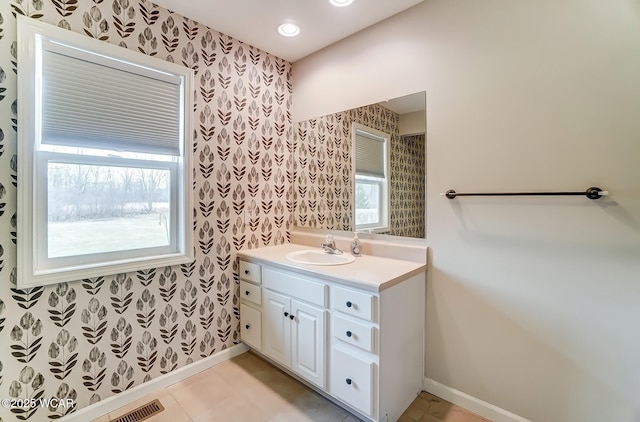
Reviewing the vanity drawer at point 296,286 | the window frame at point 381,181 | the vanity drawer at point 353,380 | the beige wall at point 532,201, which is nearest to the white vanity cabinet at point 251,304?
the vanity drawer at point 296,286

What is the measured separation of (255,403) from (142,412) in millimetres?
660

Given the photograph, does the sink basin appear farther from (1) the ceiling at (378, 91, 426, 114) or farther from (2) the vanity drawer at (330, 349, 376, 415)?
(1) the ceiling at (378, 91, 426, 114)

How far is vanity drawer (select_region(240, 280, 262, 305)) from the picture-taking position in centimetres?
214

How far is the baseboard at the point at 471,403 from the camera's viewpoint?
5.16 feet

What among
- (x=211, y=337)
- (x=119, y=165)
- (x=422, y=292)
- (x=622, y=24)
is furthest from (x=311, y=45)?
(x=211, y=337)

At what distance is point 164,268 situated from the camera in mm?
1931

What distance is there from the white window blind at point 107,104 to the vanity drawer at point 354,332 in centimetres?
156

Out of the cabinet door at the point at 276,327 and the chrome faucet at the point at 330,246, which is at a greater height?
the chrome faucet at the point at 330,246

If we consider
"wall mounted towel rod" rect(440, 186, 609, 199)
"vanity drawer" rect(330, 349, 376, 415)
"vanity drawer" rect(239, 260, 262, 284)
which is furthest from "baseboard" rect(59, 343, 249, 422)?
"wall mounted towel rod" rect(440, 186, 609, 199)

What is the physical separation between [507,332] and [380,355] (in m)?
0.73

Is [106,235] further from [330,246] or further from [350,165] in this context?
[350,165]

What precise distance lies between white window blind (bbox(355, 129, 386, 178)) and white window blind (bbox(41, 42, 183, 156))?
130 centimetres

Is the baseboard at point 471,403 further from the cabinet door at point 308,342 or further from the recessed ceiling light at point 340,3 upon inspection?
the recessed ceiling light at point 340,3

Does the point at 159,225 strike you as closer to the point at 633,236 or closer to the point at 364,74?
the point at 364,74
